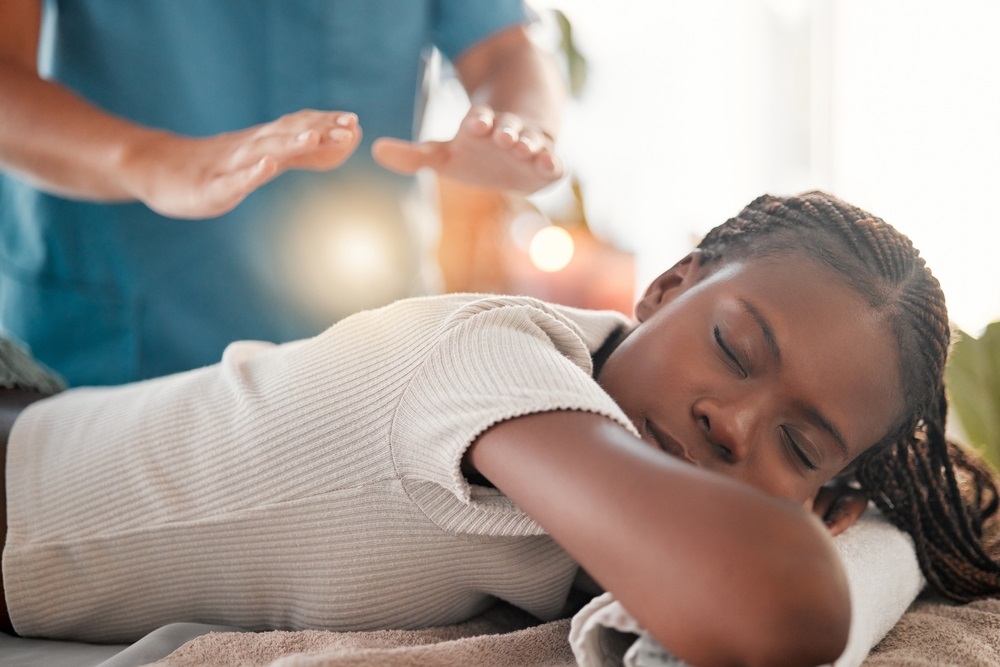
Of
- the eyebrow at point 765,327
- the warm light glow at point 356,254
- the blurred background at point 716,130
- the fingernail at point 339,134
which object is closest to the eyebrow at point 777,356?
the eyebrow at point 765,327

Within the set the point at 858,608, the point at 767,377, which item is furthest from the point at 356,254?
the point at 858,608

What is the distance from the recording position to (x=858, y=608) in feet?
2.09

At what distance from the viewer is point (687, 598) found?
428mm

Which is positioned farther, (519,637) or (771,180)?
(771,180)

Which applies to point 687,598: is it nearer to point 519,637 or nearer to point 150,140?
point 519,637

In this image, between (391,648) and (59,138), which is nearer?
(391,648)

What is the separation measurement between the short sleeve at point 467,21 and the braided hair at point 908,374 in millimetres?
564

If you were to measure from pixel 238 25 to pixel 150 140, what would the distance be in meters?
→ 0.36

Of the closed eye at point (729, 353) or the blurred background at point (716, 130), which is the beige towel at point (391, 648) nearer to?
the closed eye at point (729, 353)

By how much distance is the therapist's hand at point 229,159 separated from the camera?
0.74 m

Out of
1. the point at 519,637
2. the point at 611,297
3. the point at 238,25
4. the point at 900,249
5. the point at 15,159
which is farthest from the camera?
the point at 611,297

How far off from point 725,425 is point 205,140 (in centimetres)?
53

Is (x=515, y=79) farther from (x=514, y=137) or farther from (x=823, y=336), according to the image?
(x=823, y=336)

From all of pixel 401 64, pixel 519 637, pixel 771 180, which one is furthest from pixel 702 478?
pixel 771 180
